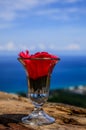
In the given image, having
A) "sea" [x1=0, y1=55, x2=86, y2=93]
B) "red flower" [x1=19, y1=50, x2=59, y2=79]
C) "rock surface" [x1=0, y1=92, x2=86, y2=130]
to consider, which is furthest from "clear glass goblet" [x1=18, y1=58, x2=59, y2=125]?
"sea" [x1=0, y1=55, x2=86, y2=93]

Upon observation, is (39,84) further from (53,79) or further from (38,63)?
(53,79)

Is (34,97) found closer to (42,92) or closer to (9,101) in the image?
(42,92)

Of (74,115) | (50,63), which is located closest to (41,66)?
(50,63)

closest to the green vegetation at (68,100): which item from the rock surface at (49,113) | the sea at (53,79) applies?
the sea at (53,79)

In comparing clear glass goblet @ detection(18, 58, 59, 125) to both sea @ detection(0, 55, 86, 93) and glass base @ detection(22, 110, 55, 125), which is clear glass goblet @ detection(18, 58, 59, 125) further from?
sea @ detection(0, 55, 86, 93)

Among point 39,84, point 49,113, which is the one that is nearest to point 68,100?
point 49,113

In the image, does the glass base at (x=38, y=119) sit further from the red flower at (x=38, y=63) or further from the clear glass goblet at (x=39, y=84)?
the red flower at (x=38, y=63)
